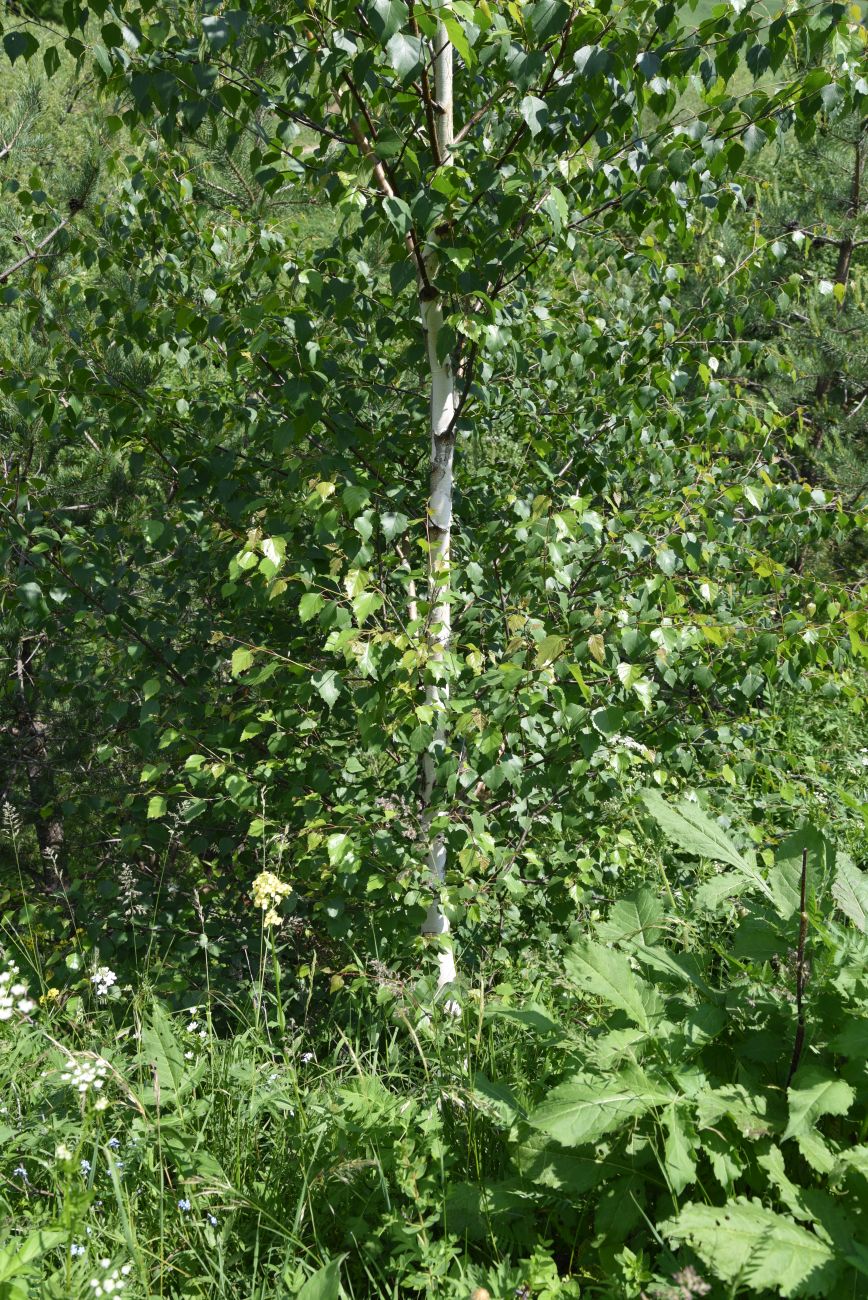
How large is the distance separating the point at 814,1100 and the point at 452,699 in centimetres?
144

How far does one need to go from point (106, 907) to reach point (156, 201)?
2.55m

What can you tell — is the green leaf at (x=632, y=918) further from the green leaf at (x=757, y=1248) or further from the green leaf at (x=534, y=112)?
the green leaf at (x=534, y=112)

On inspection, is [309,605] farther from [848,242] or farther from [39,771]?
[848,242]

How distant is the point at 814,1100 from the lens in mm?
1492

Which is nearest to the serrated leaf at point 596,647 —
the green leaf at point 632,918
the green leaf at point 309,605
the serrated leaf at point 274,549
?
the green leaf at point 632,918

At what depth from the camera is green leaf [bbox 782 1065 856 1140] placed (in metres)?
1.47

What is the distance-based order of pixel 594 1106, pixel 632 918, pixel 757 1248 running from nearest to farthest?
pixel 757 1248 < pixel 594 1106 < pixel 632 918

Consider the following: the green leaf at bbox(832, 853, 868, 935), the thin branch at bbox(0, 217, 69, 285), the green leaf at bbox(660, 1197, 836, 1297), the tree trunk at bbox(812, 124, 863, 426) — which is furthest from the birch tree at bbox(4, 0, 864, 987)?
the tree trunk at bbox(812, 124, 863, 426)

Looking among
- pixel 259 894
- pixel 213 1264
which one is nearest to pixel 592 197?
pixel 259 894

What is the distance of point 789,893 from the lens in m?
1.80

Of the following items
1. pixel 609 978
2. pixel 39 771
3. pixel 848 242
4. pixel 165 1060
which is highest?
pixel 848 242

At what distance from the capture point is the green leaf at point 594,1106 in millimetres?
1559

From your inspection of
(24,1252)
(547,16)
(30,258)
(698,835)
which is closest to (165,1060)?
(24,1252)

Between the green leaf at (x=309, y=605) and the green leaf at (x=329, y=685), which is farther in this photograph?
the green leaf at (x=329, y=685)
